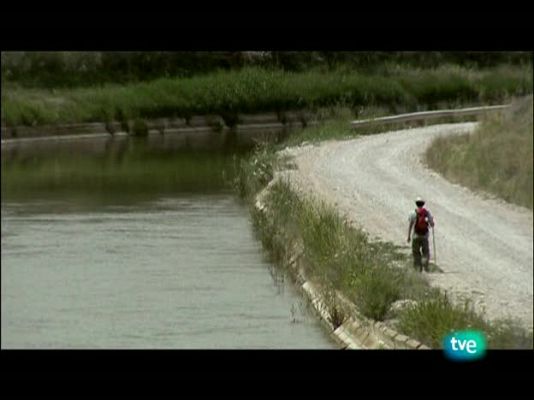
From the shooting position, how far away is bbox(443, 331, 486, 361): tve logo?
8.62 meters

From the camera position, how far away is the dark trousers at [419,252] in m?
10.3

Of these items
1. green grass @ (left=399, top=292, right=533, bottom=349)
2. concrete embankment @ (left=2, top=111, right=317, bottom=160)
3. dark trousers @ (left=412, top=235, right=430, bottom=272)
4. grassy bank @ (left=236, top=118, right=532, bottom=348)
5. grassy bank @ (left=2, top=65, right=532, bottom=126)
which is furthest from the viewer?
concrete embankment @ (left=2, top=111, right=317, bottom=160)

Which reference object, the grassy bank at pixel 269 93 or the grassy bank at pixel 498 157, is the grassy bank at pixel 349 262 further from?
the grassy bank at pixel 498 157

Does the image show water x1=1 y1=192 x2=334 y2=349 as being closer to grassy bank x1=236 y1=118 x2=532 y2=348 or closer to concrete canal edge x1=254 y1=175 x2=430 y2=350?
concrete canal edge x1=254 y1=175 x2=430 y2=350

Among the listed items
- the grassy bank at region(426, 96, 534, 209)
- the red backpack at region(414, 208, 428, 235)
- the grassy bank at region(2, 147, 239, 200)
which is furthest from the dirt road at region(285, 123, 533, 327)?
the grassy bank at region(2, 147, 239, 200)

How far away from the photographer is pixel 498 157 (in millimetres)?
9117

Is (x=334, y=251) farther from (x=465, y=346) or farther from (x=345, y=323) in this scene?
(x=465, y=346)

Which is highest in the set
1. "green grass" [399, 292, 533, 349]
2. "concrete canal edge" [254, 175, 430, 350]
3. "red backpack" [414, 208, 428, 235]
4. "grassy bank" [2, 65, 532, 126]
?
"grassy bank" [2, 65, 532, 126]

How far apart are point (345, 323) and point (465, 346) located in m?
2.69

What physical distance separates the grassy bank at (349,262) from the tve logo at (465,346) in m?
0.08

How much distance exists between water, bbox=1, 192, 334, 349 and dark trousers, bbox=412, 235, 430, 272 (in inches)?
41.6

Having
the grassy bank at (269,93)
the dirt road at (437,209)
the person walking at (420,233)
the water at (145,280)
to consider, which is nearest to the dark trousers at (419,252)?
the person walking at (420,233)

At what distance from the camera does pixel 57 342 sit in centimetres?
945

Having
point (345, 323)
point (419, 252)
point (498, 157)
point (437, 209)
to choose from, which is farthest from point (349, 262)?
point (498, 157)
